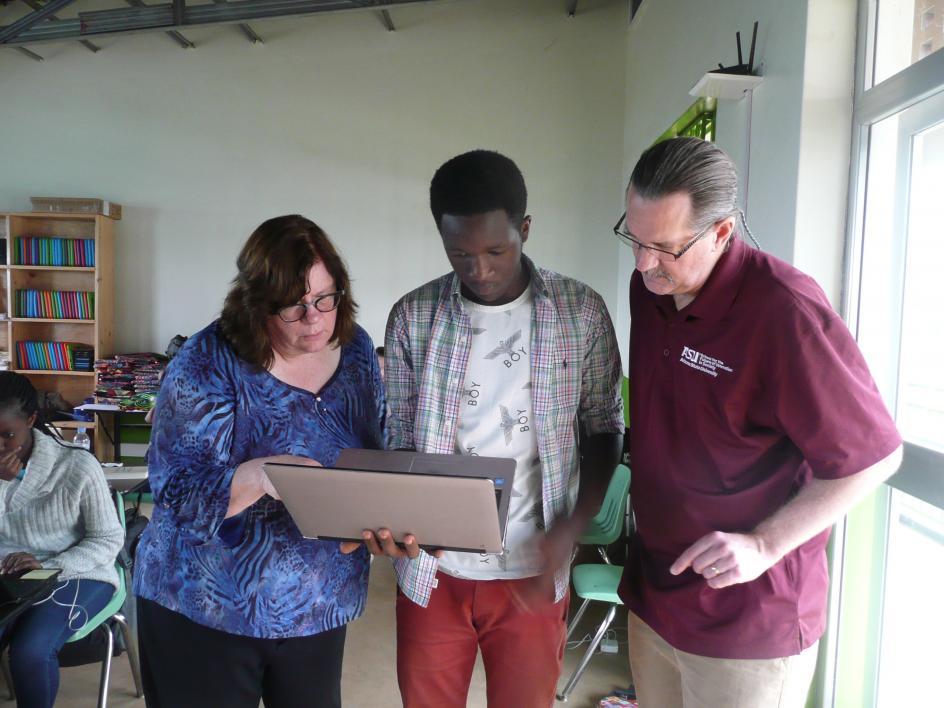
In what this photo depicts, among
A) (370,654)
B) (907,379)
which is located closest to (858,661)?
(907,379)

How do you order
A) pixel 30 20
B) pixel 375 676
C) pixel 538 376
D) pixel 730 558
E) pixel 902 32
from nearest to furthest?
pixel 730 558 < pixel 538 376 < pixel 902 32 < pixel 375 676 < pixel 30 20

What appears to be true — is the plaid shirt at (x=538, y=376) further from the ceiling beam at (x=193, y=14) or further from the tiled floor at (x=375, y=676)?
the ceiling beam at (x=193, y=14)

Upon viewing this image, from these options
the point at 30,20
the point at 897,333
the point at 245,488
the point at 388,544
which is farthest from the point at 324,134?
the point at 388,544

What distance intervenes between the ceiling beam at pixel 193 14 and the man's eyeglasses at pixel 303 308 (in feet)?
15.3

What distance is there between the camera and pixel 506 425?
136 cm

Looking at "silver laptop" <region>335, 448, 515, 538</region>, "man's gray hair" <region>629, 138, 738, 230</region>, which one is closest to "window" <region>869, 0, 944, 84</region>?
"man's gray hair" <region>629, 138, 738, 230</region>

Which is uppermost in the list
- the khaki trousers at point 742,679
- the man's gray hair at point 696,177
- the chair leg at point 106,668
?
the man's gray hair at point 696,177

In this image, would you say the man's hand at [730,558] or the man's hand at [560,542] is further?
the man's hand at [560,542]

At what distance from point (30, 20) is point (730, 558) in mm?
6701

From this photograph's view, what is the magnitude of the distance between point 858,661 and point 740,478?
1545 millimetres

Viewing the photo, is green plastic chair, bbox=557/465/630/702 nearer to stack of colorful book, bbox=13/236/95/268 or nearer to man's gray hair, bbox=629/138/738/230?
man's gray hair, bbox=629/138/738/230

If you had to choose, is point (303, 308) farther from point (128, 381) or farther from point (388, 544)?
point (128, 381)

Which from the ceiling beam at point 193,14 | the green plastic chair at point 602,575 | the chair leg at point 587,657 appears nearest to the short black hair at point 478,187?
the green plastic chair at point 602,575

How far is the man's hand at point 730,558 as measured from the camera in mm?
1011
